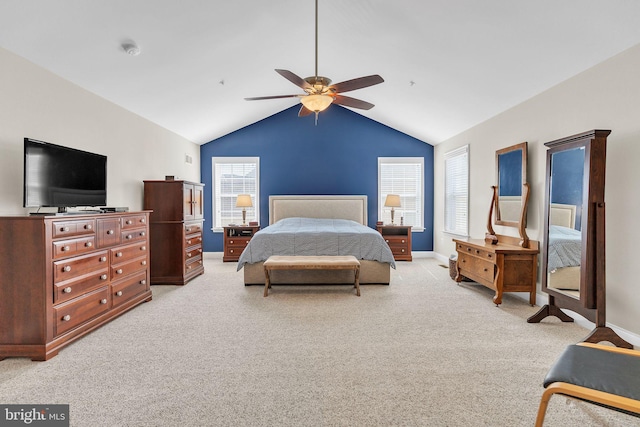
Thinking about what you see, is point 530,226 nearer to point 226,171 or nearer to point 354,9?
point 354,9

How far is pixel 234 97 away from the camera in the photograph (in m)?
5.53

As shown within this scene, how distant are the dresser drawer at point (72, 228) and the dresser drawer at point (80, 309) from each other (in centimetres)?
56

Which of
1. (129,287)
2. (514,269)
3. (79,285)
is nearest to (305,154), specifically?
(129,287)

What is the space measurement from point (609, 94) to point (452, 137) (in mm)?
3479

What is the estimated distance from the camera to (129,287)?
3.74 m

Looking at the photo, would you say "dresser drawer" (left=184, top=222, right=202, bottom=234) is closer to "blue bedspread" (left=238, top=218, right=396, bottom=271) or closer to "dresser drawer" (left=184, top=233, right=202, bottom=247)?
"dresser drawer" (left=184, top=233, right=202, bottom=247)

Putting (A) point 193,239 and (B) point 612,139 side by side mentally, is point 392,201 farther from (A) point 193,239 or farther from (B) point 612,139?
(B) point 612,139

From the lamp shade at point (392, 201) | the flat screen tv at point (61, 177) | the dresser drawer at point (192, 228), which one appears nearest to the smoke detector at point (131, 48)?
the flat screen tv at point (61, 177)

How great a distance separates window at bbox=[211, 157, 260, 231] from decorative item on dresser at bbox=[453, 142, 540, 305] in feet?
14.1

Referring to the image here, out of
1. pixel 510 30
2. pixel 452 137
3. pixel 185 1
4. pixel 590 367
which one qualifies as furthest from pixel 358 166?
pixel 590 367

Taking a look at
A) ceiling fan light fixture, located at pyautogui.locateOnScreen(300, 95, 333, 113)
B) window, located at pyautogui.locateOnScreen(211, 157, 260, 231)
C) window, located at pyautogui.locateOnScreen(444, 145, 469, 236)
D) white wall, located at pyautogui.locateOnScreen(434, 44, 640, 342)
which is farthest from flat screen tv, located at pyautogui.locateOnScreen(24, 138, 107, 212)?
window, located at pyautogui.locateOnScreen(444, 145, 469, 236)

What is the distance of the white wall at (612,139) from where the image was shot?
2.82 metres

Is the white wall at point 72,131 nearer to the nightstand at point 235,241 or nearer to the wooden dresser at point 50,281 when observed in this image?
the wooden dresser at point 50,281

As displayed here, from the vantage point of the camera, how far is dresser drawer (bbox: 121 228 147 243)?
3.67 m
